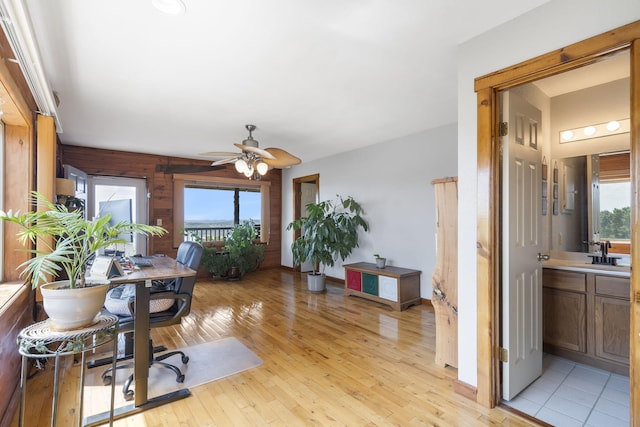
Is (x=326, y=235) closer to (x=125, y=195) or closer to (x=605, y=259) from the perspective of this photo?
(x=605, y=259)

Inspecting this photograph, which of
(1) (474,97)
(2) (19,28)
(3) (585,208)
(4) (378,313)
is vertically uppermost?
(2) (19,28)

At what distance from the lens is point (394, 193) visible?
15.5 feet

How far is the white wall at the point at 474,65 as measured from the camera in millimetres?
1644

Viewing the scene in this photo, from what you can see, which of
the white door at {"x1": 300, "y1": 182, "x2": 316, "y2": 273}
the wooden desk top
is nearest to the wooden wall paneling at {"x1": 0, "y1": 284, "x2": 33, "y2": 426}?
the wooden desk top

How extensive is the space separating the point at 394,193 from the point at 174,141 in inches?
137

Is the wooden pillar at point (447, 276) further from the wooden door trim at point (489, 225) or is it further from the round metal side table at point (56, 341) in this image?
the round metal side table at point (56, 341)

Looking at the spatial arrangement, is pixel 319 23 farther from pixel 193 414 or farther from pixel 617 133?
pixel 617 133

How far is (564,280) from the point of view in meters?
2.61

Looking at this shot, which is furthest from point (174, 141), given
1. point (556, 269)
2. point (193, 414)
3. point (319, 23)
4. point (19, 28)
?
point (556, 269)

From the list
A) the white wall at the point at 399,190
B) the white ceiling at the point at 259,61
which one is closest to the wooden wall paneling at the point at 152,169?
the white ceiling at the point at 259,61

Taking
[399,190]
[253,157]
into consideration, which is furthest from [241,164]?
[399,190]

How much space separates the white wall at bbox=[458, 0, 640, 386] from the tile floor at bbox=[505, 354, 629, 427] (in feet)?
1.41

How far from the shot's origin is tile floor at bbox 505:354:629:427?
185 centimetres

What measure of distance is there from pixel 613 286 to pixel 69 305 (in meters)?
3.48
